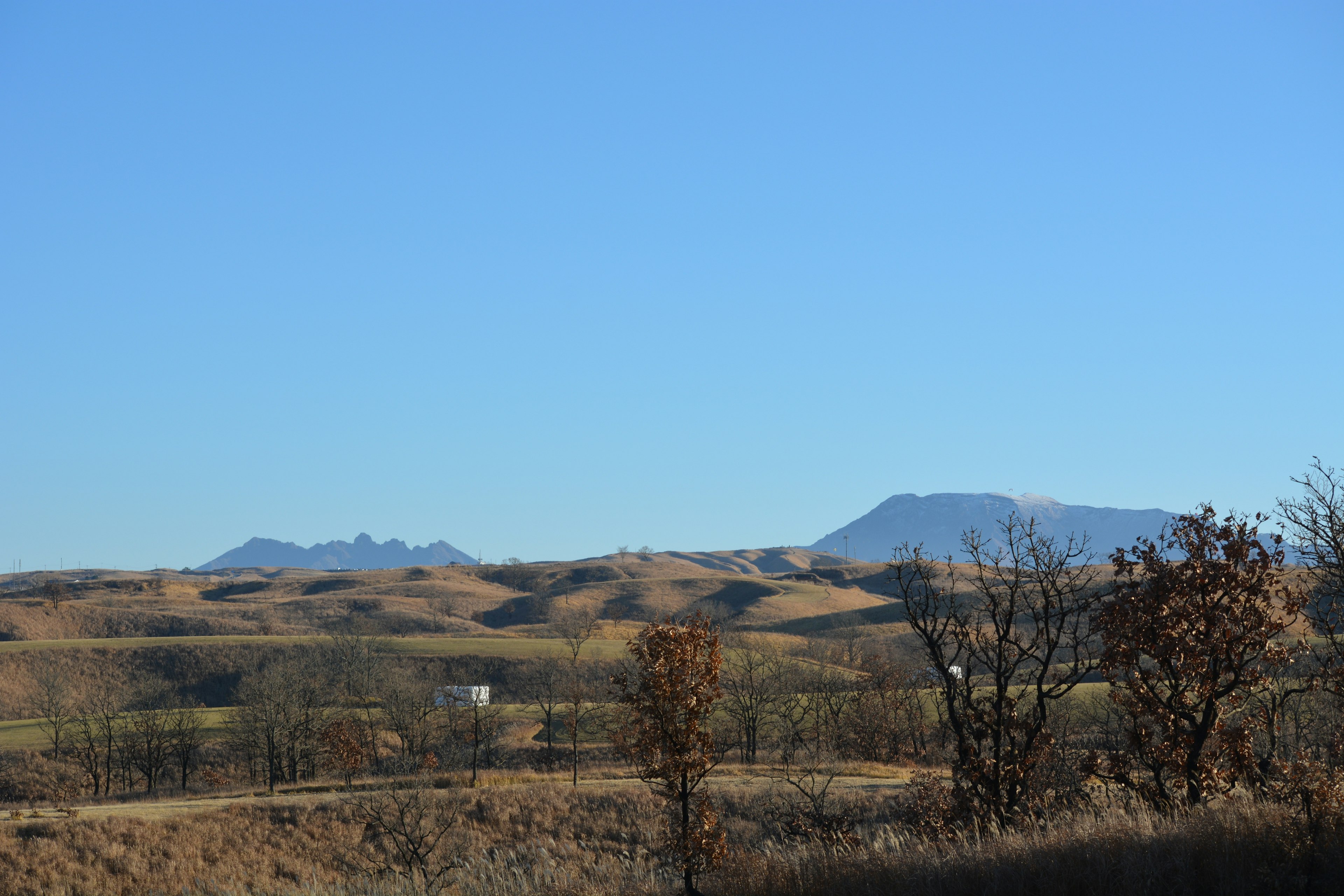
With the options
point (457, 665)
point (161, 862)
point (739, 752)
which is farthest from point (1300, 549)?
point (457, 665)

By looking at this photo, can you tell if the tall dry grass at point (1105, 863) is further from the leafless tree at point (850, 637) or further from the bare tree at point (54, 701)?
the leafless tree at point (850, 637)

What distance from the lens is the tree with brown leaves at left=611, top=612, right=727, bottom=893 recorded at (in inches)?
1034

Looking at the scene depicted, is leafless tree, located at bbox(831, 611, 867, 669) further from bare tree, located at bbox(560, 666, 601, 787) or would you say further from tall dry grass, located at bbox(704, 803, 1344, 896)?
tall dry grass, located at bbox(704, 803, 1344, 896)

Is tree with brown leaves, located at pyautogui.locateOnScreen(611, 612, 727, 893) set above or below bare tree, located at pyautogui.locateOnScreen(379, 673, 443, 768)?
above

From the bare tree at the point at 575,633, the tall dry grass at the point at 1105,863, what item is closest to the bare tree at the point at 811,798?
the tall dry grass at the point at 1105,863

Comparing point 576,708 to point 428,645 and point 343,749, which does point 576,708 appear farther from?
point 428,645

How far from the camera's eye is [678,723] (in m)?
26.5

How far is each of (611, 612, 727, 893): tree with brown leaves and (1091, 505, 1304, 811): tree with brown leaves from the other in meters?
11.9

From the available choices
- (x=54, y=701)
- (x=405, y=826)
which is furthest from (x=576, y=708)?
(x=54, y=701)

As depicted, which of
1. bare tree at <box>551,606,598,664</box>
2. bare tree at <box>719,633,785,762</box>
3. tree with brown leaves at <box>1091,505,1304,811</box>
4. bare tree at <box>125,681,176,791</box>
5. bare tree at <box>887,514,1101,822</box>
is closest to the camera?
tree with brown leaves at <box>1091,505,1304,811</box>

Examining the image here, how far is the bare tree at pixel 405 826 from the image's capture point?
4066cm

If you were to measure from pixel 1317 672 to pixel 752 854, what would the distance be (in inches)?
428

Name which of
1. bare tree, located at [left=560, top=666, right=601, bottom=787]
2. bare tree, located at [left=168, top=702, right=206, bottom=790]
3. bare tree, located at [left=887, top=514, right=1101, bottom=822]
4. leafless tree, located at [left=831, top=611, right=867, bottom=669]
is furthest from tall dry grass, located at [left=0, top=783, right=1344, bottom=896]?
leafless tree, located at [left=831, top=611, right=867, bottom=669]

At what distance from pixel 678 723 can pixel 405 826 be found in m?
19.9
